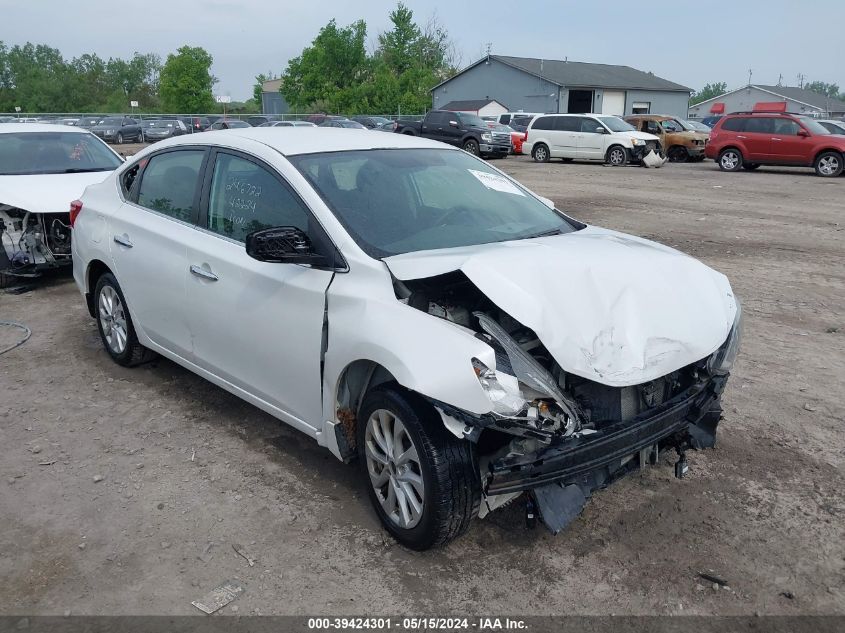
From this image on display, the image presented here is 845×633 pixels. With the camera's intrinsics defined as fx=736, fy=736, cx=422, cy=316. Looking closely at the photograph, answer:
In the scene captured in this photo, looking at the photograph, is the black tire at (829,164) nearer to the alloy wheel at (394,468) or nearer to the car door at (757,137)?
the car door at (757,137)

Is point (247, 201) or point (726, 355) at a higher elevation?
point (247, 201)

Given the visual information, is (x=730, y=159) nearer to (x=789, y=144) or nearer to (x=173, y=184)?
(x=789, y=144)

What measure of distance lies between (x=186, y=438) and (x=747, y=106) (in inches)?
3527

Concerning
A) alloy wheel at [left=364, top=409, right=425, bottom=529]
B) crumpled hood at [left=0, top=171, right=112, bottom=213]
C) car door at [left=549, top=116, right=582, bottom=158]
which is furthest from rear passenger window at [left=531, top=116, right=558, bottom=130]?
alloy wheel at [left=364, top=409, right=425, bottom=529]

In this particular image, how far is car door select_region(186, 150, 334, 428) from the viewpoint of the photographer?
3604 mm

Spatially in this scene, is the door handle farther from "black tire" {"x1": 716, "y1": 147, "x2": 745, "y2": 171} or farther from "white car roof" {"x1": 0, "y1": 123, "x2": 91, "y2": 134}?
"black tire" {"x1": 716, "y1": 147, "x2": 745, "y2": 171}

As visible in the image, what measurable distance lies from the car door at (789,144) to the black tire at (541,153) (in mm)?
7779

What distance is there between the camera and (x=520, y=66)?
2143 inches

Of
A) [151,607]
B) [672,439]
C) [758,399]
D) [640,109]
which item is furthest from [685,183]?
[640,109]

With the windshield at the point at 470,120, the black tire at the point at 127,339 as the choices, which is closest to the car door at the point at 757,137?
the windshield at the point at 470,120

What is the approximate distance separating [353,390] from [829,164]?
2214 cm

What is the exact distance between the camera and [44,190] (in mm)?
7910

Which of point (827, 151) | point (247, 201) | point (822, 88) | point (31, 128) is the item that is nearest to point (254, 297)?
point (247, 201)

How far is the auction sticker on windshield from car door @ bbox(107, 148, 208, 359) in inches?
66.5
